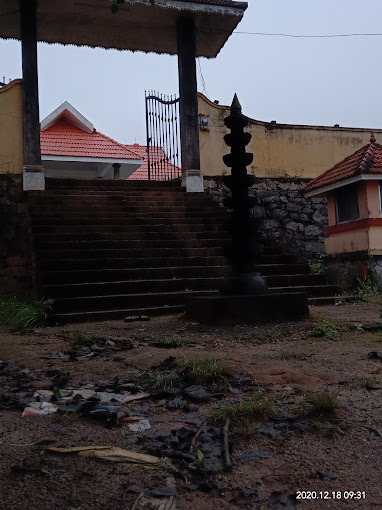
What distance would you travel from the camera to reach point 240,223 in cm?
595

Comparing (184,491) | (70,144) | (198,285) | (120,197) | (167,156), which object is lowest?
(184,491)

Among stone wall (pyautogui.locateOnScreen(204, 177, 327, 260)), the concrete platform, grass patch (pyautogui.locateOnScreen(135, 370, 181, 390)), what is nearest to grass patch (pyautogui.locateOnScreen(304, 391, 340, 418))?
grass patch (pyautogui.locateOnScreen(135, 370, 181, 390))

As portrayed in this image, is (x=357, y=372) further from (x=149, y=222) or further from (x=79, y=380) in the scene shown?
(x=149, y=222)

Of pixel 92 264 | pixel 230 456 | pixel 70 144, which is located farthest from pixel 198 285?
pixel 70 144

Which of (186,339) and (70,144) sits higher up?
(70,144)

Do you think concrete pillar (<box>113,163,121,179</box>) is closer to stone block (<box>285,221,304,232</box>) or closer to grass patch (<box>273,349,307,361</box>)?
stone block (<box>285,221,304,232</box>)

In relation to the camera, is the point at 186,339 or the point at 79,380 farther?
the point at 186,339

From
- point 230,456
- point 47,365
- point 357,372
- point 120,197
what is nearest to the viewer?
point 230,456

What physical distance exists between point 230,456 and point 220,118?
1044 centimetres

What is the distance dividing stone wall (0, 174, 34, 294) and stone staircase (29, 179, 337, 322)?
56 centimetres

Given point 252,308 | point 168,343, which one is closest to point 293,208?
point 252,308

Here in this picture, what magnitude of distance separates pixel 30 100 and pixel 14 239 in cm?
280

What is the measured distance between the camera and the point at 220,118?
1163cm

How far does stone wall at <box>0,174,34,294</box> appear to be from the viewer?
30.7 ft
